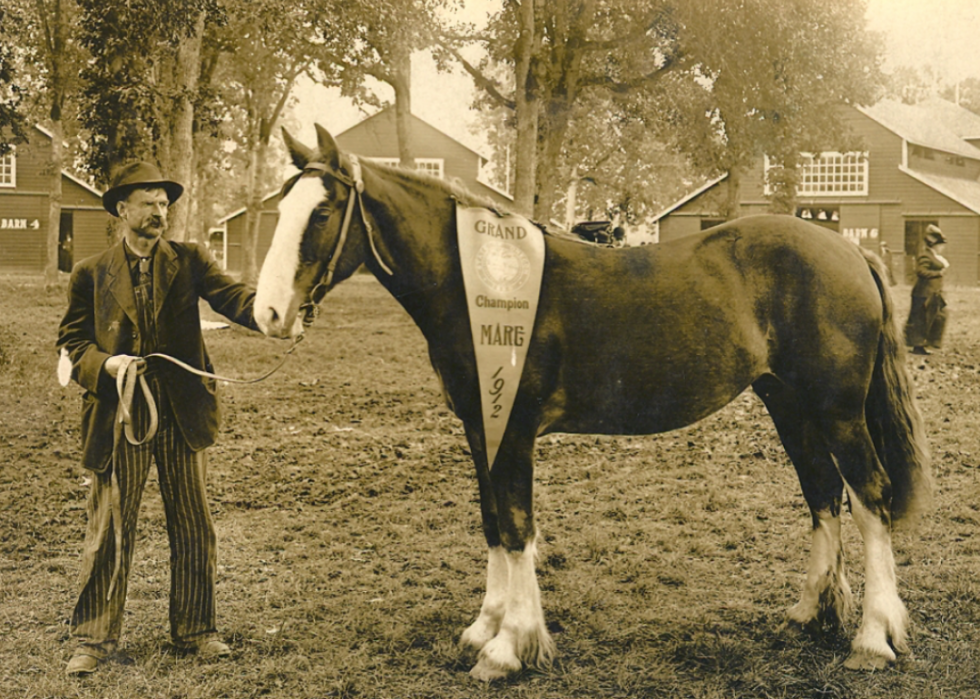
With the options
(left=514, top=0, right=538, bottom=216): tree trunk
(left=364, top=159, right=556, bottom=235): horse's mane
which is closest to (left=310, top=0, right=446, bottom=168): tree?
(left=514, top=0, right=538, bottom=216): tree trunk

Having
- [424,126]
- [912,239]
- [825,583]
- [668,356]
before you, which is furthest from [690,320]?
[912,239]

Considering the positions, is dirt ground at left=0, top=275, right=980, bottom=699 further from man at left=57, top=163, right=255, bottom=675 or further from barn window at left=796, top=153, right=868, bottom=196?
barn window at left=796, top=153, right=868, bottom=196

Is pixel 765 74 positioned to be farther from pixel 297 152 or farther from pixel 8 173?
pixel 8 173

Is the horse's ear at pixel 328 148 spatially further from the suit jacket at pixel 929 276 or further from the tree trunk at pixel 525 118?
the suit jacket at pixel 929 276

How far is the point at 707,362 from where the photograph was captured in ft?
13.2

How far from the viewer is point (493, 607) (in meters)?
4.02

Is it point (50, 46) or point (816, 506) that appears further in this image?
point (50, 46)

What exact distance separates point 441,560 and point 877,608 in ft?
8.50

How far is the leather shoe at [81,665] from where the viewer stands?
3705 millimetres

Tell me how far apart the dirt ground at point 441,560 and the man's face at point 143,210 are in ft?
6.52

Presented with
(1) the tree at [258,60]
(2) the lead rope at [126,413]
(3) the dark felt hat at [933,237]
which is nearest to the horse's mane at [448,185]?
(2) the lead rope at [126,413]

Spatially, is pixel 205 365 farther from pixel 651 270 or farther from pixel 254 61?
pixel 254 61

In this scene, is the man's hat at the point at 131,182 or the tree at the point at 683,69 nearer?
the man's hat at the point at 131,182

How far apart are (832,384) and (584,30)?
38.7 ft
